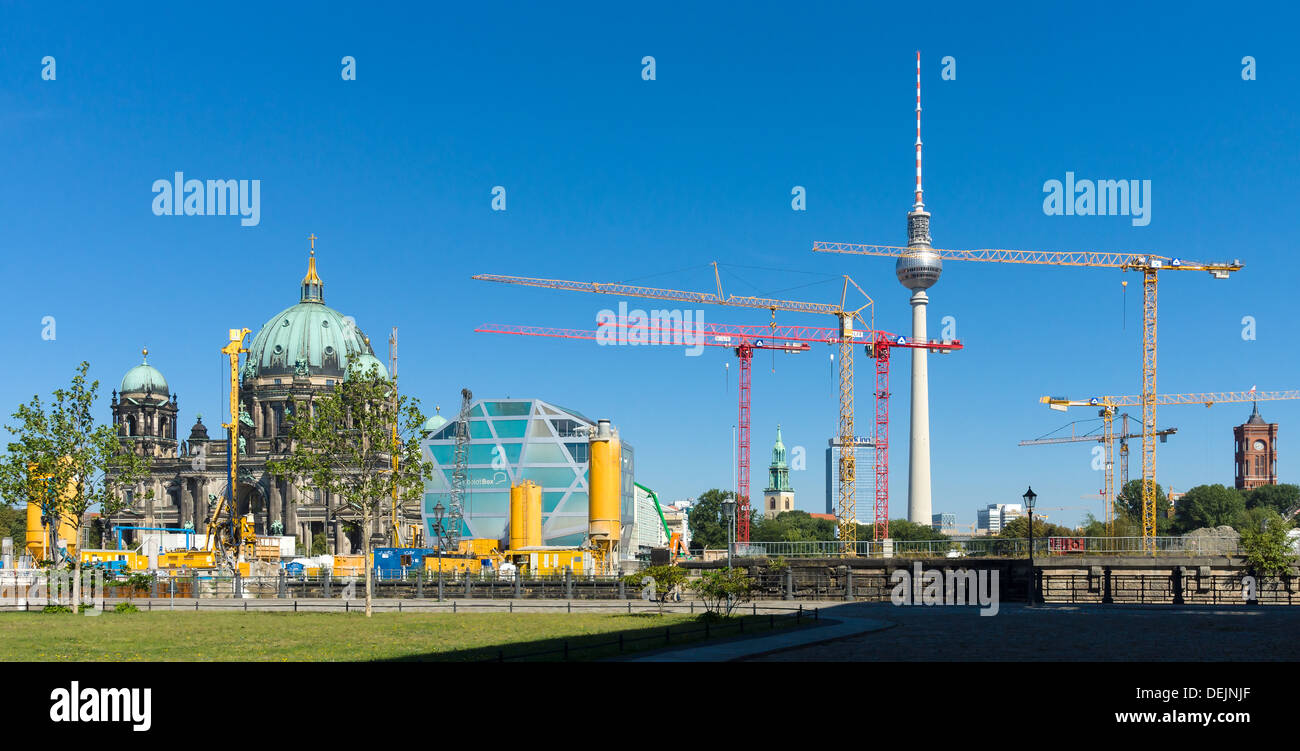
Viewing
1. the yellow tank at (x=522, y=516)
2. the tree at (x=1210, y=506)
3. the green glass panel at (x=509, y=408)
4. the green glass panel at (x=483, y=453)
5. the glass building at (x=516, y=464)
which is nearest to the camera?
the yellow tank at (x=522, y=516)

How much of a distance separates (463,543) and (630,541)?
62.0 meters

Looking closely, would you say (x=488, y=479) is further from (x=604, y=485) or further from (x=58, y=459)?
(x=58, y=459)

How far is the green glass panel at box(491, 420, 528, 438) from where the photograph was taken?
166375 mm

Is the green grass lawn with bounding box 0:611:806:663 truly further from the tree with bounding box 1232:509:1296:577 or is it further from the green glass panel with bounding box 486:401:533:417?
the green glass panel with bounding box 486:401:533:417

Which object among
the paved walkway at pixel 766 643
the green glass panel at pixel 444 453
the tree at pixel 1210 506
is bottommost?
the tree at pixel 1210 506

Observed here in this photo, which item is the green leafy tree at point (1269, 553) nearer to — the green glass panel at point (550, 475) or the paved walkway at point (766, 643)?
the paved walkway at point (766, 643)

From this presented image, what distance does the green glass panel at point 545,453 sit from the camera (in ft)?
537

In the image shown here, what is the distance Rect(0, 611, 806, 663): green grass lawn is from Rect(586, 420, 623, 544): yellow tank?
3689cm

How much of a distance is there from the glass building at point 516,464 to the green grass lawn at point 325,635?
109m

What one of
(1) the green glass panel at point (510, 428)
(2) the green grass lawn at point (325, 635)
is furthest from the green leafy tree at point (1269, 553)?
A: (1) the green glass panel at point (510, 428)

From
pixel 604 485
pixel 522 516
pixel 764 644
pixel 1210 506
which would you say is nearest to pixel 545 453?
pixel 522 516

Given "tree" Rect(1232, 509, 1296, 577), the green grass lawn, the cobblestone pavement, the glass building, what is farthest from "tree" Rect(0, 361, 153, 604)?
the glass building

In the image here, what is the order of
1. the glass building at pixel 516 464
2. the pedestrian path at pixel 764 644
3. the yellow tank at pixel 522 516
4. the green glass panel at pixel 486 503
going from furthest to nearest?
1. the green glass panel at pixel 486 503
2. the glass building at pixel 516 464
3. the yellow tank at pixel 522 516
4. the pedestrian path at pixel 764 644
